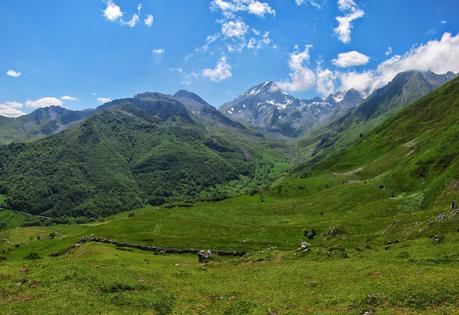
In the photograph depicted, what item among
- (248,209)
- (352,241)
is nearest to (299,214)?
(248,209)

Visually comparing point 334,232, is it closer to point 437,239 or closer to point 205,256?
point 205,256

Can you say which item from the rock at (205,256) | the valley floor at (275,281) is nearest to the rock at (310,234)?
the valley floor at (275,281)

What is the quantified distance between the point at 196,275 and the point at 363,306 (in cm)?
2823

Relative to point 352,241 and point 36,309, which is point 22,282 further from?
point 352,241

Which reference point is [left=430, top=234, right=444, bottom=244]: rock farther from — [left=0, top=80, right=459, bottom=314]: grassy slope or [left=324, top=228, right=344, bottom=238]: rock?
[left=324, top=228, right=344, bottom=238]: rock

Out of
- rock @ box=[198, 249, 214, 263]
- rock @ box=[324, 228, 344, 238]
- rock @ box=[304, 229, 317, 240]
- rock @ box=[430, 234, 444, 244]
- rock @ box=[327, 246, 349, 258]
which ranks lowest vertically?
rock @ box=[198, 249, 214, 263]

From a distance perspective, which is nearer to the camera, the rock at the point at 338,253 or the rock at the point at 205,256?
the rock at the point at 338,253

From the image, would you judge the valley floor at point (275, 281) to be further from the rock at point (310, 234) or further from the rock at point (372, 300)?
the rock at point (310, 234)

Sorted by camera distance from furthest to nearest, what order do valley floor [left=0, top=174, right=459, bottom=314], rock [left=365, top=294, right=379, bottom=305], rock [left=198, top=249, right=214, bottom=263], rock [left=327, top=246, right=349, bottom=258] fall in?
rock [left=198, top=249, right=214, bottom=263]
rock [left=327, top=246, right=349, bottom=258]
valley floor [left=0, top=174, right=459, bottom=314]
rock [left=365, top=294, right=379, bottom=305]

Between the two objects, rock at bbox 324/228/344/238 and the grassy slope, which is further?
rock at bbox 324/228/344/238

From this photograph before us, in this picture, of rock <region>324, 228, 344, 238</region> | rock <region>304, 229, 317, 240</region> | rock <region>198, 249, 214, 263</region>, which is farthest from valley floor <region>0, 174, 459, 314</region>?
rock <region>304, 229, 317, 240</region>

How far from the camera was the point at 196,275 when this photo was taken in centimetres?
5884

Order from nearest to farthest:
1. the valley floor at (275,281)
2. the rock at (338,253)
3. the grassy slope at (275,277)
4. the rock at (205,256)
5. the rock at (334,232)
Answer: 1. the valley floor at (275,281)
2. the grassy slope at (275,277)
3. the rock at (338,253)
4. the rock at (205,256)
5. the rock at (334,232)

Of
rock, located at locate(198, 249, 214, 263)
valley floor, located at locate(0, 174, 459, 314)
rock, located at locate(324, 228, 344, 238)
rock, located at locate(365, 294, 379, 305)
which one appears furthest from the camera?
rock, located at locate(324, 228, 344, 238)
